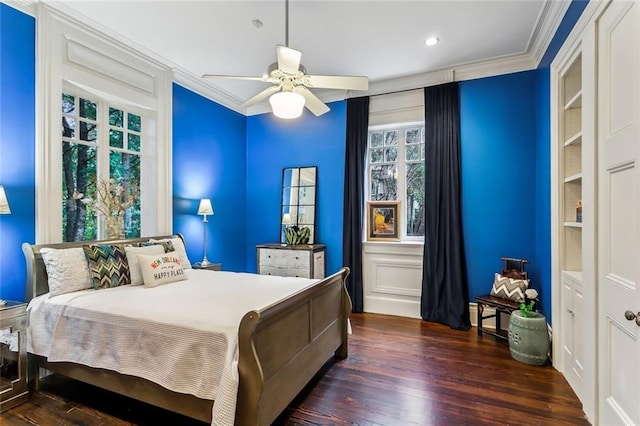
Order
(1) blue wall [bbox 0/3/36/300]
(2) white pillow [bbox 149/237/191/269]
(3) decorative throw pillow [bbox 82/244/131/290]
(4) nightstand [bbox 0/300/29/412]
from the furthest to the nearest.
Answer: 1. (2) white pillow [bbox 149/237/191/269]
2. (3) decorative throw pillow [bbox 82/244/131/290]
3. (1) blue wall [bbox 0/3/36/300]
4. (4) nightstand [bbox 0/300/29/412]

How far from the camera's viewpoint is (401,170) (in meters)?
4.31

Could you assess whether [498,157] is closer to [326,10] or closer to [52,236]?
→ [326,10]

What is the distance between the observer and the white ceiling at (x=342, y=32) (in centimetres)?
269

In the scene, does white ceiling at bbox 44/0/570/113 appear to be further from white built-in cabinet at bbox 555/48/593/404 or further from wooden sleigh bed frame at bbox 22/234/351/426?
wooden sleigh bed frame at bbox 22/234/351/426

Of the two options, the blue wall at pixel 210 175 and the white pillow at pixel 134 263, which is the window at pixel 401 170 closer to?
the blue wall at pixel 210 175

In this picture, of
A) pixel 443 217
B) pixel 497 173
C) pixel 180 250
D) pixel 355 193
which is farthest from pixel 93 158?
pixel 497 173

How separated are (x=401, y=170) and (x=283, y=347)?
3041 mm

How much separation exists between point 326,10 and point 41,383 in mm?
3782

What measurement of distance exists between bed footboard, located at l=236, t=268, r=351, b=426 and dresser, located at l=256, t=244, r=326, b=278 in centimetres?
135

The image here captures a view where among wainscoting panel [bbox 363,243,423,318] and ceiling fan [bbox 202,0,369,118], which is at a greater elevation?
ceiling fan [bbox 202,0,369,118]

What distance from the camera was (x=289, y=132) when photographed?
16.0 feet

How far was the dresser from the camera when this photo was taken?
4250 millimetres

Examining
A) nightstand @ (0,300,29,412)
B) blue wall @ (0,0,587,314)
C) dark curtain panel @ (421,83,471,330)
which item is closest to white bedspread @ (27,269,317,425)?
nightstand @ (0,300,29,412)

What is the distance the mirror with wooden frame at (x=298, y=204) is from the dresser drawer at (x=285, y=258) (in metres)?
0.30
